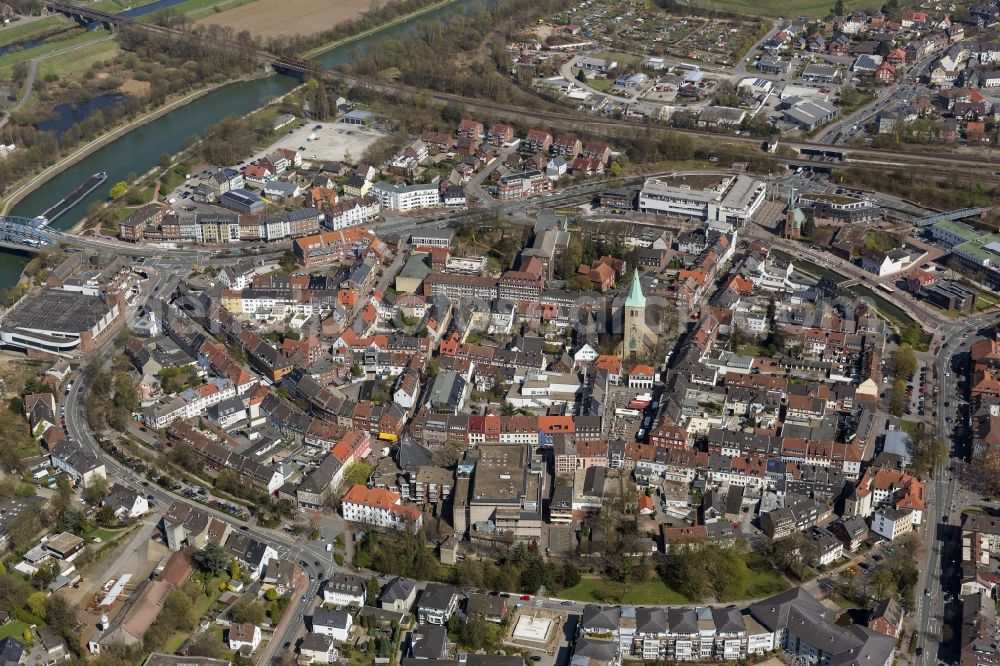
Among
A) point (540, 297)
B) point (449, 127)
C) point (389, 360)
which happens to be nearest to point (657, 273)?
point (540, 297)

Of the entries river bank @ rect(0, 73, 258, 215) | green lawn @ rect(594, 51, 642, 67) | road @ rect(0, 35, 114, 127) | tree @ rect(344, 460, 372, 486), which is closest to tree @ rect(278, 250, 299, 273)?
→ tree @ rect(344, 460, 372, 486)

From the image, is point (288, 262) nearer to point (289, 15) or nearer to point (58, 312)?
point (58, 312)

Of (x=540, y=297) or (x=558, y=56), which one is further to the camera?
(x=558, y=56)

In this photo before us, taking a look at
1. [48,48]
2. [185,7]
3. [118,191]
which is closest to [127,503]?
[118,191]

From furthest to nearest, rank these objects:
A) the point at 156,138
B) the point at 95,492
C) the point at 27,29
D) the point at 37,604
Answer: the point at 27,29 < the point at 156,138 < the point at 95,492 < the point at 37,604

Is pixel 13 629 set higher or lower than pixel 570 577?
lower

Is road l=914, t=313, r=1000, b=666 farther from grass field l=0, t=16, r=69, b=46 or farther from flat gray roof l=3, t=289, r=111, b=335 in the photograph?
grass field l=0, t=16, r=69, b=46

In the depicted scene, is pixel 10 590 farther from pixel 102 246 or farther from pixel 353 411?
pixel 102 246
